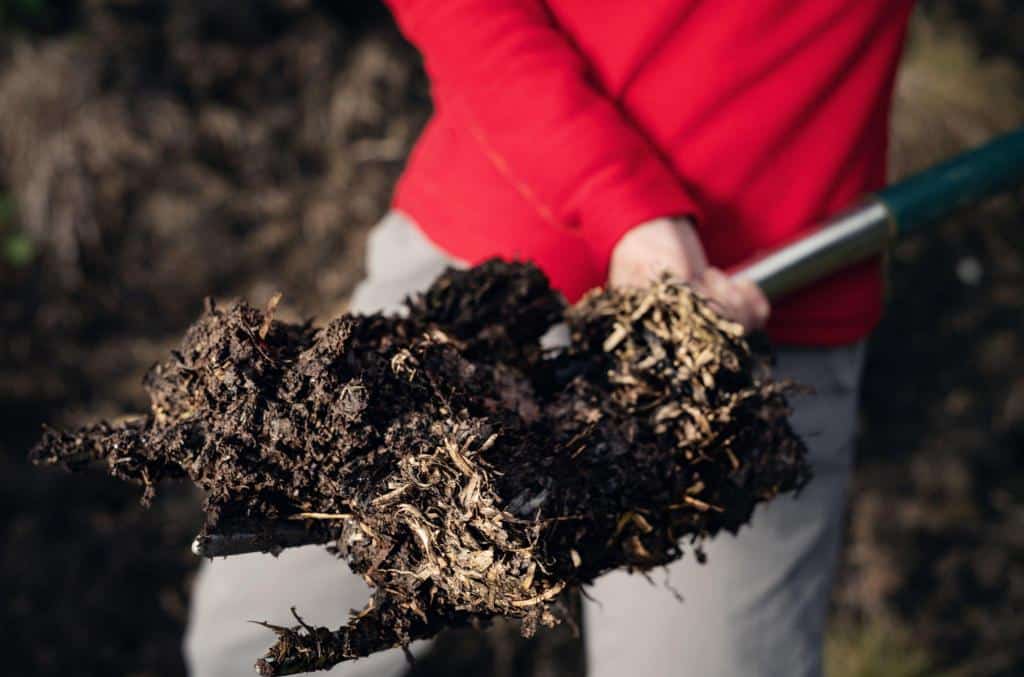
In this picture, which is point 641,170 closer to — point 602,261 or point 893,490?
point 602,261

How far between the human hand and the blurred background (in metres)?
1.33

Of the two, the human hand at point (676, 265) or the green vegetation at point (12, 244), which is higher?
the green vegetation at point (12, 244)

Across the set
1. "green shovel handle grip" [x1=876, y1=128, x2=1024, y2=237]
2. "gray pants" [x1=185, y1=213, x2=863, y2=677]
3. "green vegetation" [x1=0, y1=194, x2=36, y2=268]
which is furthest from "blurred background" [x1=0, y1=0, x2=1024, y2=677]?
"green shovel handle grip" [x1=876, y1=128, x2=1024, y2=237]

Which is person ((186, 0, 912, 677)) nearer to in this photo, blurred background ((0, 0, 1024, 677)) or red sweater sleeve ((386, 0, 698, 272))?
red sweater sleeve ((386, 0, 698, 272))

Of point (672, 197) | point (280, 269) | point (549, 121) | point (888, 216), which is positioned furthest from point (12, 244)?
point (888, 216)

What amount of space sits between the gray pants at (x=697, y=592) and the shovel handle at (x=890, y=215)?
0.53ft

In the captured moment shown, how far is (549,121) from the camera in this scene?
1060 mm

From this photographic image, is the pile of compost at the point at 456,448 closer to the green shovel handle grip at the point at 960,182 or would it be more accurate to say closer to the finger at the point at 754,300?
the finger at the point at 754,300

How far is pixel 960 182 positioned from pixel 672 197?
1.88ft

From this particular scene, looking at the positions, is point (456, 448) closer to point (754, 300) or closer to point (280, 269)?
point (754, 300)

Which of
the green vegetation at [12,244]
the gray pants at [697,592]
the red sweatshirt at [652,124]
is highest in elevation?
the green vegetation at [12,244]

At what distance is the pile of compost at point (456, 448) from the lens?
749 mm

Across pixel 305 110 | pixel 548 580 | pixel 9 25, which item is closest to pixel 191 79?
pixel 305 110

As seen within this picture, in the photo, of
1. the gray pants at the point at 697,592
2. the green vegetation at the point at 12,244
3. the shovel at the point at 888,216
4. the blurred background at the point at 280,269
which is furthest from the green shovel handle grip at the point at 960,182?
the green vegetation at the point at 12,244
